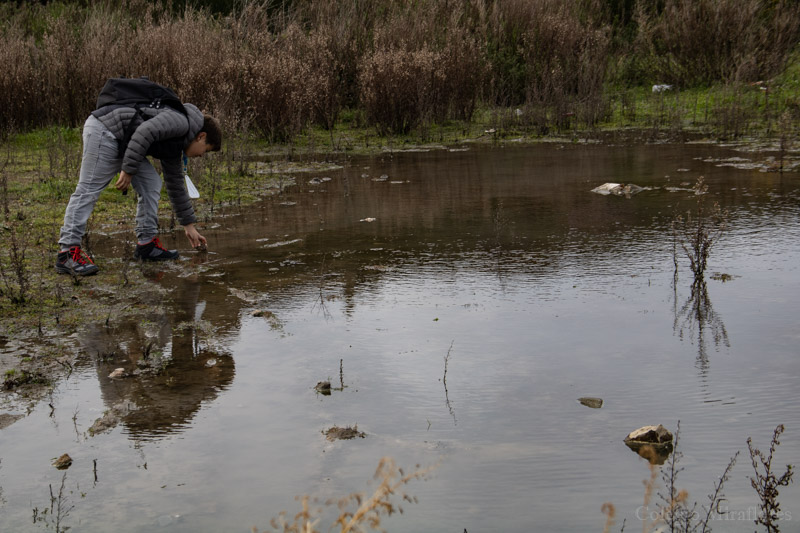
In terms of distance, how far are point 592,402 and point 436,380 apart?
0.69 metres

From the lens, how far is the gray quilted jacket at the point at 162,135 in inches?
211

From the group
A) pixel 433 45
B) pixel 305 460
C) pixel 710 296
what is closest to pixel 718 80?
pixel 433 45

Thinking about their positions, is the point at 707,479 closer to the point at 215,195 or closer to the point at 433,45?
the point at 215,195

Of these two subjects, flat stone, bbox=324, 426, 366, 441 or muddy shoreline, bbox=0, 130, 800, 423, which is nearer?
flat stone, bbox=324, 426, 366, 441

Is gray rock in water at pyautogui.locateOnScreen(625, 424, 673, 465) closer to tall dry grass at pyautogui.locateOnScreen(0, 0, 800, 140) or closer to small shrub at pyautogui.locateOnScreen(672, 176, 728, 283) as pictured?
small shrub at pyautogui.locateOnScreen(672, 176, 728, 283)

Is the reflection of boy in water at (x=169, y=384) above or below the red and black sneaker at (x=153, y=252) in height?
below

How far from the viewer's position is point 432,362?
3.76 metres

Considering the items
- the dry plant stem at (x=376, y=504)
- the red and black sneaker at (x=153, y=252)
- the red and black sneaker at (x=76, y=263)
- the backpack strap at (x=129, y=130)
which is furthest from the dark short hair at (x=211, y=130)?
the dry plant stem at (x=376, y=504)

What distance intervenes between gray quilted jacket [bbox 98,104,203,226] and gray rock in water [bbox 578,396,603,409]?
3.50 meters

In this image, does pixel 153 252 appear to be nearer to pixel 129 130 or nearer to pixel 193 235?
pixel 193 235

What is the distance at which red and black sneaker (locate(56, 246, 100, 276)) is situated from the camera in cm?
539

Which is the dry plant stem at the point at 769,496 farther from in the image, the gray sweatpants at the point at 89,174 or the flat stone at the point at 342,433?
the gray sweatpants at the point at 89,174

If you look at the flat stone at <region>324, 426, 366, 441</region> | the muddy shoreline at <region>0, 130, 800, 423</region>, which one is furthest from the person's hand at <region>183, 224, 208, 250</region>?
the flat stone at <region>324, 426, 366, 441</region>

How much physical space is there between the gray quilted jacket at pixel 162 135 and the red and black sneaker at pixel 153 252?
41cm
